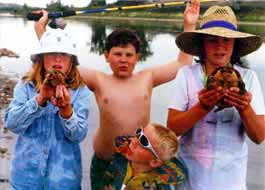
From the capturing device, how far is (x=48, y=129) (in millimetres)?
2303

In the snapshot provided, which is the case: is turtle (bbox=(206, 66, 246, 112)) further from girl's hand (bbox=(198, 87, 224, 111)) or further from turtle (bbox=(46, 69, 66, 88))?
turtle (bbox=(46, 69, 66, 88))

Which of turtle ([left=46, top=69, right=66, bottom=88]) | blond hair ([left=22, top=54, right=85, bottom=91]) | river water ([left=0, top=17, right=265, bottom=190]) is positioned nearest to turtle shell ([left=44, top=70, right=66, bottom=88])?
turtle ([left=46, top=69, right=66, bottom=88])

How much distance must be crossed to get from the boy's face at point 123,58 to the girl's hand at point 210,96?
1.82 ft

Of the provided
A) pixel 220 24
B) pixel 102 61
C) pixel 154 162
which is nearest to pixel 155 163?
pixel 154 162

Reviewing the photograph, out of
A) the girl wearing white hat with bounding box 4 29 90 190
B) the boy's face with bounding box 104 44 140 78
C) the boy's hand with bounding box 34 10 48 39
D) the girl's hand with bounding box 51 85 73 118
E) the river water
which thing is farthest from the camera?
the river water

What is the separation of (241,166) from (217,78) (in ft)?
1.28

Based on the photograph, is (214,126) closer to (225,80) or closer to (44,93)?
(225,80)

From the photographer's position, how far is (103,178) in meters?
2.61

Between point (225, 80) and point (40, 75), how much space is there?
0.75m

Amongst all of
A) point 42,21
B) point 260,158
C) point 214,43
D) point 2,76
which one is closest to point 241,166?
point 214,43

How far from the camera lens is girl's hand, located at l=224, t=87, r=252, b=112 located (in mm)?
2027

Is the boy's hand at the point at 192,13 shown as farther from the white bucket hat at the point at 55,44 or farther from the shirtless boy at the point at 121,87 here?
the white bucket hat at the point at 55,44

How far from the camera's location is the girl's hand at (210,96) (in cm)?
203

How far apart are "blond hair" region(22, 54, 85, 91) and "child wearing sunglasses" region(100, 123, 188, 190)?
0.33m
